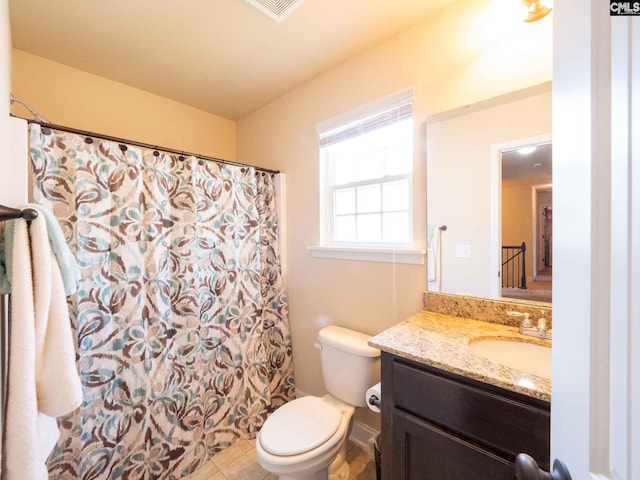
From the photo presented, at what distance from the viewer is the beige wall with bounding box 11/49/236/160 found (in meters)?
1.59

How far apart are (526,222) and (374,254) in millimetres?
734

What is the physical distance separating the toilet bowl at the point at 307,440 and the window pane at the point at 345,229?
3.32 feet

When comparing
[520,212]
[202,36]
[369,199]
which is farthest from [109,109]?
[520,212]

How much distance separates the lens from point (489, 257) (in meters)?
1.21

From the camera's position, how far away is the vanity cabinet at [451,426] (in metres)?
0.71

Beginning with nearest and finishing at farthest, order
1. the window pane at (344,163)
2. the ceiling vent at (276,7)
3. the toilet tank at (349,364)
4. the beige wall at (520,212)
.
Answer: the beige wall at (520,212) → the ceiling vent at (276,7) → the toilet tank at (349,364) → the window pane at (344,163)

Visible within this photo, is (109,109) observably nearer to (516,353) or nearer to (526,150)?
(526,150)

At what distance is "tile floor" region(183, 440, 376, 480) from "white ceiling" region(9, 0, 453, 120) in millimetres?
2473

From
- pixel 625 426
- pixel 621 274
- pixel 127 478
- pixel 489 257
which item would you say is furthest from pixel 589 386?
pixel 127 478

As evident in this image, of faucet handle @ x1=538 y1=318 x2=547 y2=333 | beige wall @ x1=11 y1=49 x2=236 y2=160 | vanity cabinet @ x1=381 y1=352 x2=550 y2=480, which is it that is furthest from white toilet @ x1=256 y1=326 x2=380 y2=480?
beige wall @ x1=11 y1=49 x2=236 y2=160

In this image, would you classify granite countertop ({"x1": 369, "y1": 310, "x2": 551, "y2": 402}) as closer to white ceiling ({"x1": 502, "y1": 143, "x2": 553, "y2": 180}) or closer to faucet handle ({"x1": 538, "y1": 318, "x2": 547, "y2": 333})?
faucet handle ({"x1": 538, "y1": 318, "x2": 547, "y2": 333})

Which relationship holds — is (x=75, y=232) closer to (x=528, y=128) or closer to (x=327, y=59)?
(x=327, y=59)

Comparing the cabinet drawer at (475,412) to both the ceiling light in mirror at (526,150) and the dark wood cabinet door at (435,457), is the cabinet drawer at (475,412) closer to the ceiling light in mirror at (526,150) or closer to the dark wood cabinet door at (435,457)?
the dark wood cabinet door at (435,457)

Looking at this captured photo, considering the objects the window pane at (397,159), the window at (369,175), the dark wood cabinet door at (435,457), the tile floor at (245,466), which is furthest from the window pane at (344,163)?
the tile floor at (245,466)
